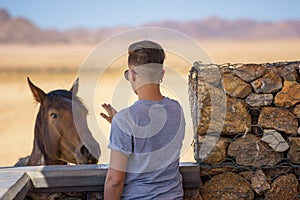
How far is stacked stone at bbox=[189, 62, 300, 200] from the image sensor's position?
11.4ft

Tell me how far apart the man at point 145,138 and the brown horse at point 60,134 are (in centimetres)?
211

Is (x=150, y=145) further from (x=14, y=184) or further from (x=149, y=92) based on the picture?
(x=14, y=184)

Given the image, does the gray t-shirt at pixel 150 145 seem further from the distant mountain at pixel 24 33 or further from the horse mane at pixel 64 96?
the distant mountain at pixel 24 33

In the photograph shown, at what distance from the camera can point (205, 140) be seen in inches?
138

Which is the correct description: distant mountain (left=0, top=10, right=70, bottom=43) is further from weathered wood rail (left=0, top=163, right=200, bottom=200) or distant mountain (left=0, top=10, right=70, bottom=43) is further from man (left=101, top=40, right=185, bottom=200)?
man (left=101, top=40, right=185, bottom=200)

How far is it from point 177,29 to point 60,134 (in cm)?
9853

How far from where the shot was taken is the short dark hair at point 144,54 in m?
2.73

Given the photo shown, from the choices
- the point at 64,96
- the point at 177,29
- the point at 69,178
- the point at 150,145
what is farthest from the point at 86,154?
the point at 177,29

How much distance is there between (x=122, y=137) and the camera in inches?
107

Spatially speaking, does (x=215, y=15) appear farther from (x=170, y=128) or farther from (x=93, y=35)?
(x=170, y=128)

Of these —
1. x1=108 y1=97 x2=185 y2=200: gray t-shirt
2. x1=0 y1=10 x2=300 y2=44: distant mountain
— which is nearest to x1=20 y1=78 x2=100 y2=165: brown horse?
x1=108 y1=97 x2=185 y2=200: gray t-shirt

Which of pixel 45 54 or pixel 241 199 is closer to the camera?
pixel 241 199

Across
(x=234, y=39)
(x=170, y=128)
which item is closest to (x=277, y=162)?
(x=170, y=128)

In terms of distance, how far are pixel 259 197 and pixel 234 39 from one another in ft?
315
